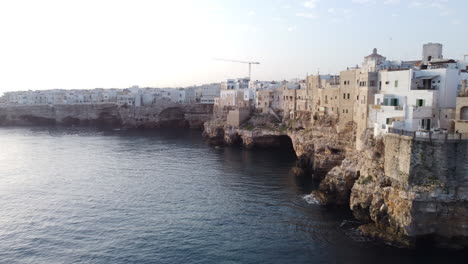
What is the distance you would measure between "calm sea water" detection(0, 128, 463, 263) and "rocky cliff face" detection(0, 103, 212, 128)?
47.4 m

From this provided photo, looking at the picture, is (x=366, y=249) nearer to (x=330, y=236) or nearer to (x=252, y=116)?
(x=330, y=236)

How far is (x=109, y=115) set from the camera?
360ft

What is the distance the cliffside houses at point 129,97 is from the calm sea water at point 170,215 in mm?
56557

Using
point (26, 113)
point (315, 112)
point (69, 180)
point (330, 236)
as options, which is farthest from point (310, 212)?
point (26, 113)

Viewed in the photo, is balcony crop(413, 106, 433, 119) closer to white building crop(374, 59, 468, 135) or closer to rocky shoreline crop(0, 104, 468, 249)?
white building crop(374, 59, 468, 135)

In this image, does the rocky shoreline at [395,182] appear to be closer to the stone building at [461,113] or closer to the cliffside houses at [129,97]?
the stone building at [461,113]

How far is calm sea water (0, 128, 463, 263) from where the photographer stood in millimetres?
24469

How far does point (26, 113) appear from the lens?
4269 inches

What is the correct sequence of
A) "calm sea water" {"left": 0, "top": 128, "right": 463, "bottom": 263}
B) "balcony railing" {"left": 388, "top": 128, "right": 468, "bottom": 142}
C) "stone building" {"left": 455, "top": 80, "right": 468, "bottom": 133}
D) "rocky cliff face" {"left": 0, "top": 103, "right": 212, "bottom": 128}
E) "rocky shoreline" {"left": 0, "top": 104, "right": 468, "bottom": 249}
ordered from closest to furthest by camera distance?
"rocky shoreline" {"left": 0, "top": 104, "right": 468, "bottom": 249} < "calm sea water" {"left": 0, "top": 128, "right": 463, "bottom": 263} < "balcony railing" {"left": 388, "top": 128, "right": 468, "bottom": 142} < "stone building" {"left": 455, "top": 80, "right": 468, "bottom": 133} < "rocky cliff face" {"left": 0, "top": 103, "right": 212, "bottom": 128}

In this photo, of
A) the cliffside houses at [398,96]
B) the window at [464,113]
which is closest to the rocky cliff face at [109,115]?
the cliffside houses at [398,96]

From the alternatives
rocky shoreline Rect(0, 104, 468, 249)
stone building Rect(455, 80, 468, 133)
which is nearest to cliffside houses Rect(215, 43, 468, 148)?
stone building Rect(455, 80, 468, 133)

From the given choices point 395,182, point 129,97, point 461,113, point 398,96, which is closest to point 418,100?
point 398,96

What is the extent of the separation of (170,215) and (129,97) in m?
84.5

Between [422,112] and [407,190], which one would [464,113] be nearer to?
[422,112]
